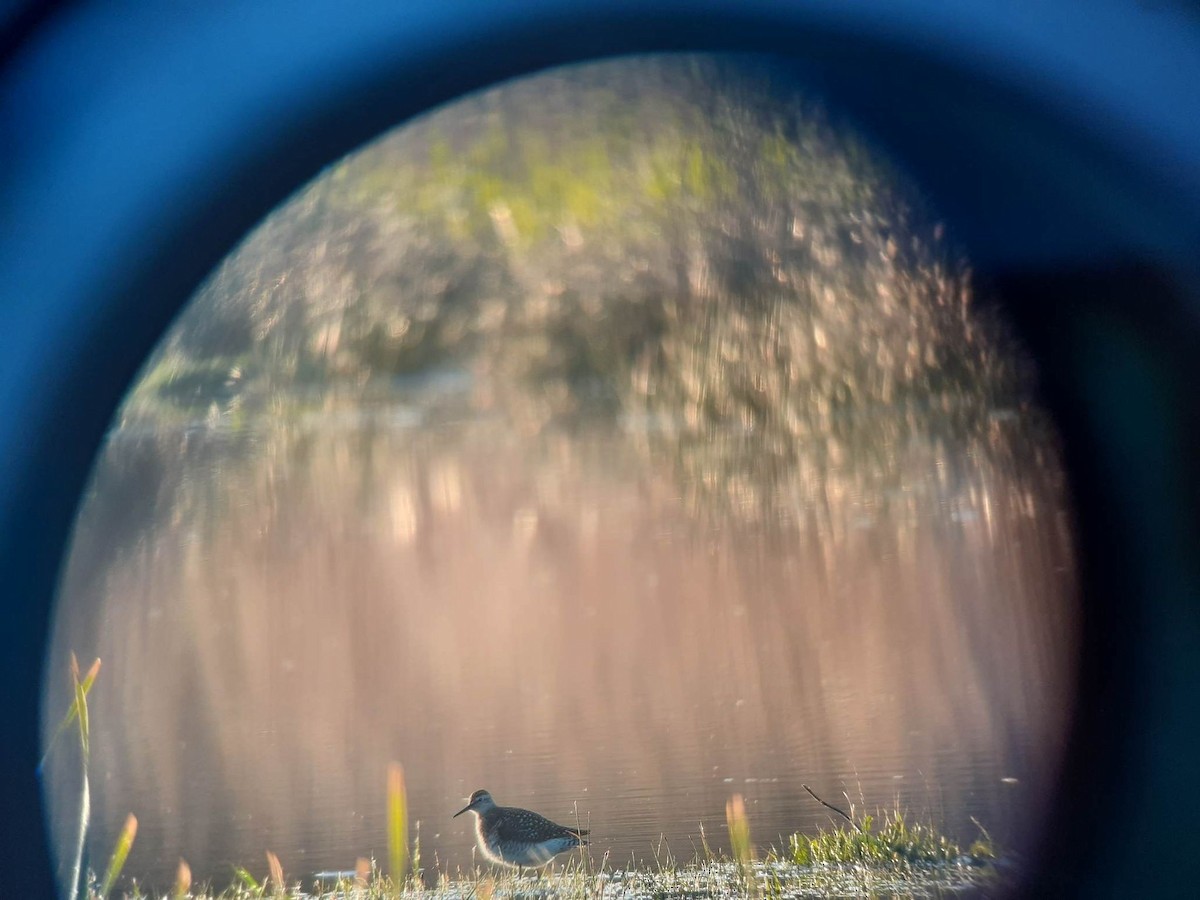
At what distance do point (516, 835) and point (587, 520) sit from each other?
55 centimetres

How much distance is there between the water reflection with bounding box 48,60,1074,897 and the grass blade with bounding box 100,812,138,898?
0.02m

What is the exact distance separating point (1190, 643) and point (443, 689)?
3.98ft

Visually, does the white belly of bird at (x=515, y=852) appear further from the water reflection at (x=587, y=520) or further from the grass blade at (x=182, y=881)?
the grass blade at (x=182, y=881)

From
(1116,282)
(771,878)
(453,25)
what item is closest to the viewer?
(453,25)

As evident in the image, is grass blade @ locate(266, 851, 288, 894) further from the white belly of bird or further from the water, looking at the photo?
the white belly of bird

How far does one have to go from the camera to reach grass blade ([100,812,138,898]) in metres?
1.59

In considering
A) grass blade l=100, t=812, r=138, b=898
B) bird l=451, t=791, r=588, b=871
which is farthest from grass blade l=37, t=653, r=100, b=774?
bird l=451, t=791, r=588, b=871

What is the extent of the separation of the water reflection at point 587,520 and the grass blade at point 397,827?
0.02m

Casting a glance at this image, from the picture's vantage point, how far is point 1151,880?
147 centimetres

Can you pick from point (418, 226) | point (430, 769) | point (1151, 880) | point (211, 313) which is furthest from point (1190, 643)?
Answer: point (211, 313)

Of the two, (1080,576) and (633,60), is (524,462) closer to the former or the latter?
(633,60)

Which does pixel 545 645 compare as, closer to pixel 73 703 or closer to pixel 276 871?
pixel 276 871

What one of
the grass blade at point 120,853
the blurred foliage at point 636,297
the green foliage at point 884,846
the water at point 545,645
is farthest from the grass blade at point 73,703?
the green foliage at point 884,846

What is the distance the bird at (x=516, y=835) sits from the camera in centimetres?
158
